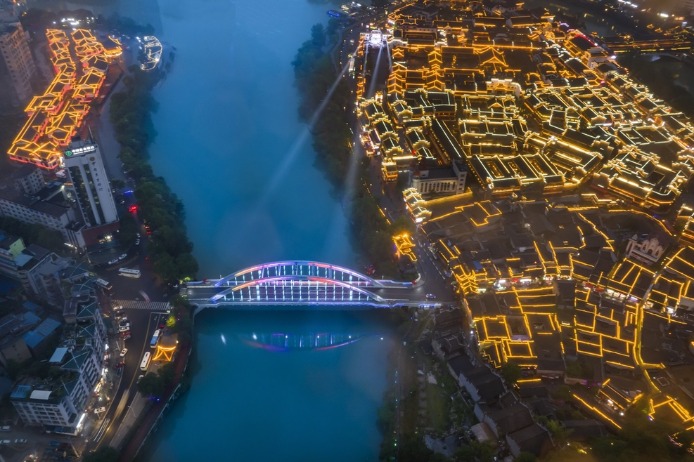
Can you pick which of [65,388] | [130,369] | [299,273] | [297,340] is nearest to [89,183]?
[130,369]

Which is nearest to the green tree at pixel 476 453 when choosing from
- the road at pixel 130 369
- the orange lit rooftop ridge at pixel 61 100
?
the road at pixel 130 369

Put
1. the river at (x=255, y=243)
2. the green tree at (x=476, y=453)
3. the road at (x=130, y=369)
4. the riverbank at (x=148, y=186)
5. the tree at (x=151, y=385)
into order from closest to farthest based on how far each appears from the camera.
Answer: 1. the green tree at (x=476, y=453)
2. the road at (x=130, y=369)
3. the tree at (x=151, y=385)
4. the river at (x=255, y=243)
5. the riverbank at (x=148, y=186)

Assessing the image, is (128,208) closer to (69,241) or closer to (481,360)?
(69,241)

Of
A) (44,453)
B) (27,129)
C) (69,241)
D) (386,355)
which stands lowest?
(386,355)

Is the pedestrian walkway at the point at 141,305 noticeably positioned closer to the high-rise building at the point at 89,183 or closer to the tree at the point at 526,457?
the high-rise building at the point at 89,183

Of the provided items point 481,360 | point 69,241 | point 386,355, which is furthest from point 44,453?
point 481,360

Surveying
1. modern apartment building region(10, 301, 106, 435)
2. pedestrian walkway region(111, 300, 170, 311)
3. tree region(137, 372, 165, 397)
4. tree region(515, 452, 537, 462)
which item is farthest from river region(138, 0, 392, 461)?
tree region(515, 452, 537, 462)

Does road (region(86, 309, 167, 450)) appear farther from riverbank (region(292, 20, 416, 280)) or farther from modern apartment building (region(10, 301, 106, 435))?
riverbank (region(292, 20, 416, 280))
